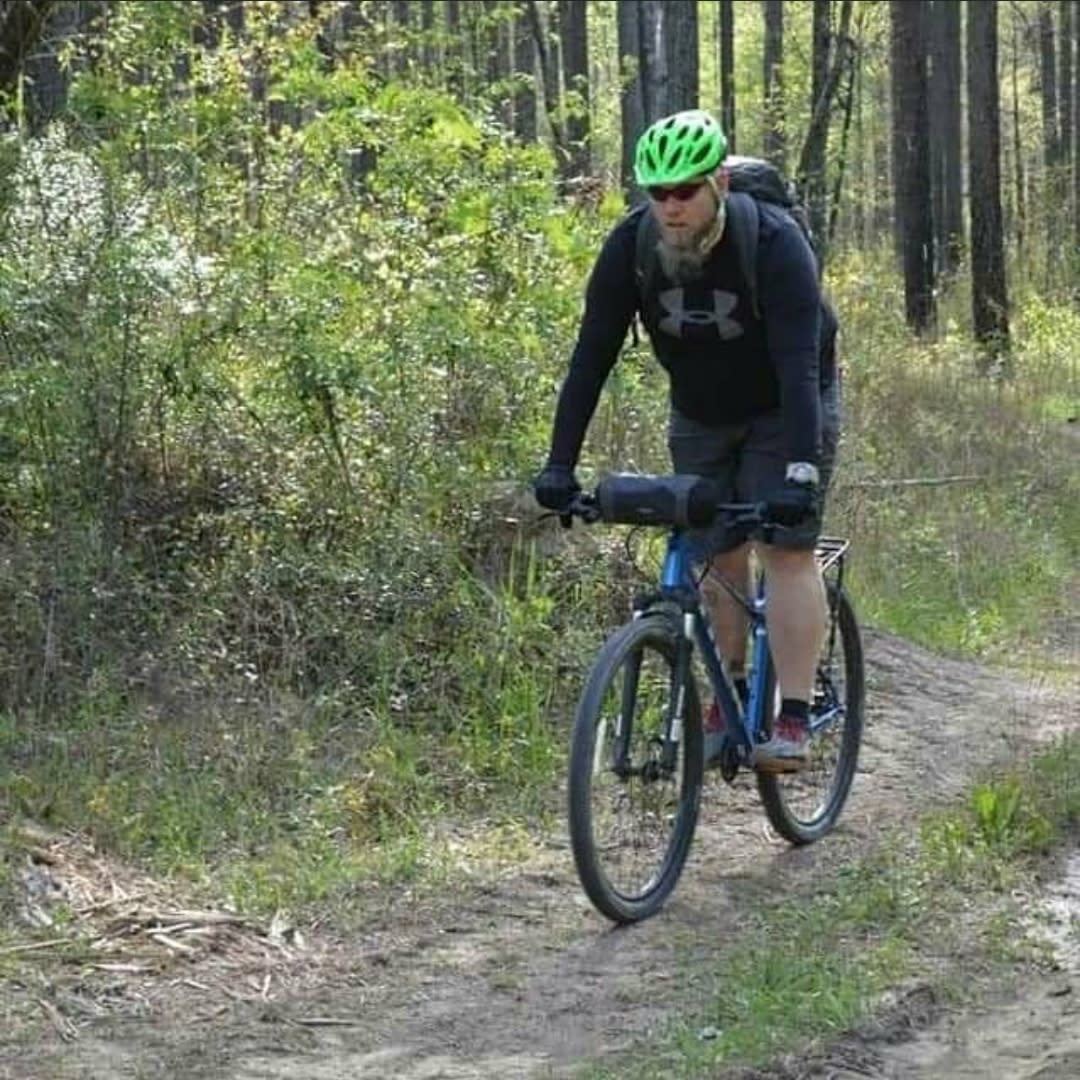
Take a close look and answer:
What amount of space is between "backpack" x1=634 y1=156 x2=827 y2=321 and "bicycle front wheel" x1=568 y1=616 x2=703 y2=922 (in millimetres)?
958

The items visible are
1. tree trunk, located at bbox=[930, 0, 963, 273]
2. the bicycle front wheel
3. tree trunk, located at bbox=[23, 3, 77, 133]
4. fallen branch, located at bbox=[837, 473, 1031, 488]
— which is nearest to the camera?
the bicycle front wheel

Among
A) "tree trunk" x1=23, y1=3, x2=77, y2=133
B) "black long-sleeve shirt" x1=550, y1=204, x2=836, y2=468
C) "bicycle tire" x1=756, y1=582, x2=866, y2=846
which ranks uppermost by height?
"tree trunk" x1=23, y1=3, x2=77, y2=133

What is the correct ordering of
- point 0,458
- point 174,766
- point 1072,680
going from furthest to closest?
point 1072,680 < point 0,458 < point 174,766

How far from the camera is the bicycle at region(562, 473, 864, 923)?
516 cm

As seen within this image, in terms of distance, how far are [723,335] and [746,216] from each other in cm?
Result: 34

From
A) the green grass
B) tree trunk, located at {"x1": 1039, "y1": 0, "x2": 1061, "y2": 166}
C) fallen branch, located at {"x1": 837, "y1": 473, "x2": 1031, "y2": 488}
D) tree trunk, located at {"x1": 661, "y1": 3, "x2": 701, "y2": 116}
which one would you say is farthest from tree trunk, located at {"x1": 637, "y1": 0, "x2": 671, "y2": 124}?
tree trunk, located at {"x1": 1039, "y1": 0, "x2": 1061, "y2": 166}

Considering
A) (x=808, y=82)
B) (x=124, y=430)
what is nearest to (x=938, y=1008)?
(x=124, y=430)

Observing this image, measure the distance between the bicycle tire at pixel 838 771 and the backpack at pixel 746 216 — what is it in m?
1.31

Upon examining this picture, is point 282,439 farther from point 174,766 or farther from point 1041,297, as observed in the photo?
point 1041,297

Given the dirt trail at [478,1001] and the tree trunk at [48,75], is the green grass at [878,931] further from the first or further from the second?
the tree trunk at [48,75]

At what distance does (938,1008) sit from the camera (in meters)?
4.67

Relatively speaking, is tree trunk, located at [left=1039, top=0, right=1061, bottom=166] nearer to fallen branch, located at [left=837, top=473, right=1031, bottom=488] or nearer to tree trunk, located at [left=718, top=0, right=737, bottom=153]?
tree trunk, located at [left=718, top=0, right=737, bottom=153]

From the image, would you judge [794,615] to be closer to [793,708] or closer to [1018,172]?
[793,708]

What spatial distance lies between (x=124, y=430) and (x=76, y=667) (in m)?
1.04
